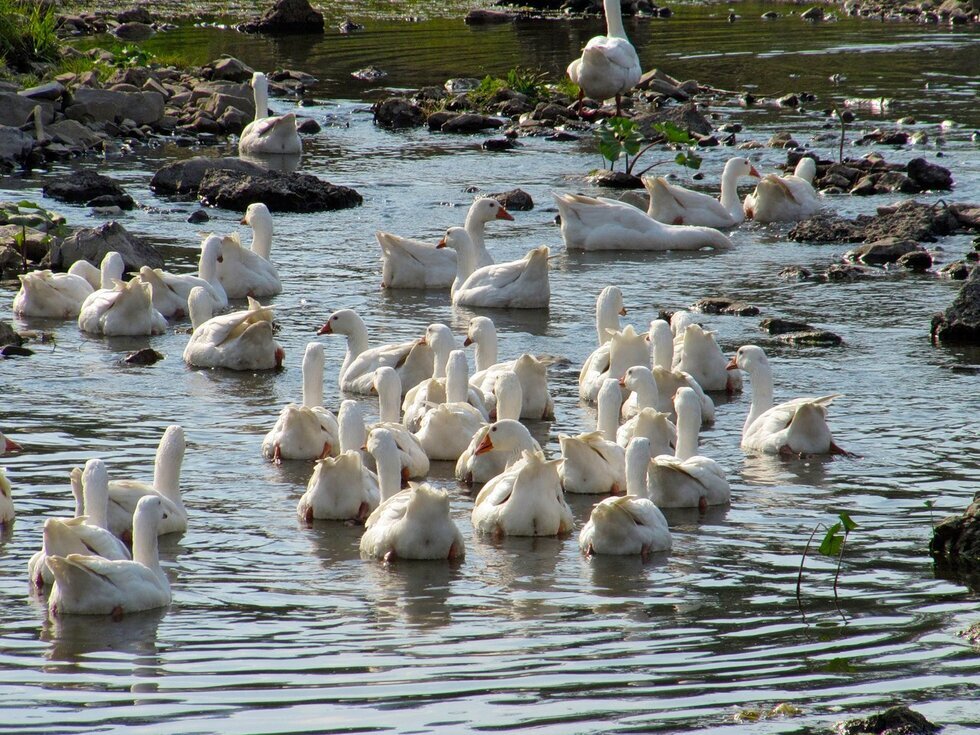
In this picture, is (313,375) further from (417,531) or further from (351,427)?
(417,531)

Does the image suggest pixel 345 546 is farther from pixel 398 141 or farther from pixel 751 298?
pixel 398 141

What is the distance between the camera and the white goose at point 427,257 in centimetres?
1573

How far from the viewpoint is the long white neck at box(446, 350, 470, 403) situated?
10.4m

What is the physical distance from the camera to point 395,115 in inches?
1049

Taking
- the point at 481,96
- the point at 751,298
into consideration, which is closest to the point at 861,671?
the point at 751,298

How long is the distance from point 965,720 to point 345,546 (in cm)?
369

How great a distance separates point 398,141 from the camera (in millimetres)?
25156

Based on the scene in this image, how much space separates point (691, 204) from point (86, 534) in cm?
1217

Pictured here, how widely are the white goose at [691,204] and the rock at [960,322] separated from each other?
5471 mm

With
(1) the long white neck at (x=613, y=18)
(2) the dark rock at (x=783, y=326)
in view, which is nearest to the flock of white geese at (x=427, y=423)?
(2) the dark rock at (x=783, y=326)

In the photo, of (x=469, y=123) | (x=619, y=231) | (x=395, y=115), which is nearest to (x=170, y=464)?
(x=619, y=231)

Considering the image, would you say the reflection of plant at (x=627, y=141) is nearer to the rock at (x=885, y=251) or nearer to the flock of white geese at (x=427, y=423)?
the rock at (x=885, y=251)

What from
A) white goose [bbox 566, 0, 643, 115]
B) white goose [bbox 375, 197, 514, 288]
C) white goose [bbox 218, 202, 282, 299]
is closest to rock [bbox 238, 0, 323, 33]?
white goose [bbox 566, 0, 643, 115]

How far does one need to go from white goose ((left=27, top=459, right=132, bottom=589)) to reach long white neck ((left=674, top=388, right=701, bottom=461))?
3509 mm
